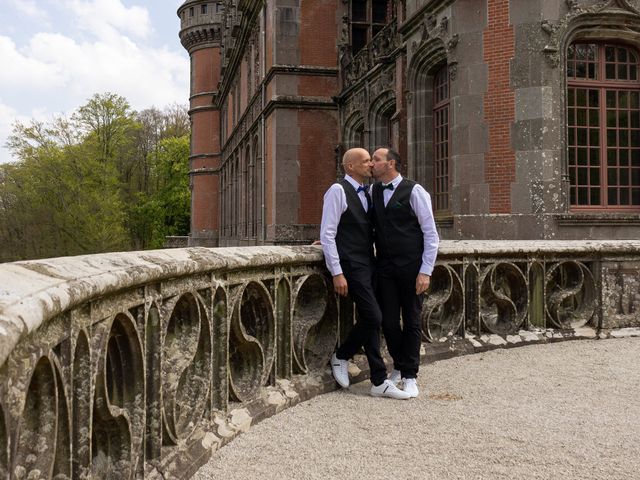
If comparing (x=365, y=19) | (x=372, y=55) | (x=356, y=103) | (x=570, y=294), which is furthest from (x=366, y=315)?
→ (x=365, y=19)

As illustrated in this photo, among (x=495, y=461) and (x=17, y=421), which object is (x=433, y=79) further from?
(x=17, y=421)

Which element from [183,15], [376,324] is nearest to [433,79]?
[376,324]

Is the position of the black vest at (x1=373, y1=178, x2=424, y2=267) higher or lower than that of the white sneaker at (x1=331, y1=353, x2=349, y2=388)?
higher

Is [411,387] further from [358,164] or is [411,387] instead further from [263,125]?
[263,125]

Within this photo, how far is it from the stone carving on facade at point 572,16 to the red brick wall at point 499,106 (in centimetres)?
57

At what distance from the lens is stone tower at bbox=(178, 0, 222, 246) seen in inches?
1849

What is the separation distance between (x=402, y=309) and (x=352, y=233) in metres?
0.70

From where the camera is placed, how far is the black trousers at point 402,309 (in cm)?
501

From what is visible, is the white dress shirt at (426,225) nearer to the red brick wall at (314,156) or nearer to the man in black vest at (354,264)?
the man in black vest at (354,264)

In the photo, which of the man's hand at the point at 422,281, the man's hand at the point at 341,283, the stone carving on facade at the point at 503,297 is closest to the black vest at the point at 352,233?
the man's hand at the point at 341,283

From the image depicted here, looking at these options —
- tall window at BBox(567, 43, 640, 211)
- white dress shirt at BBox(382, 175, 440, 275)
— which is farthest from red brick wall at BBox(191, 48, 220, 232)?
white dress shirt at BBox(382, 175, 440, 275)

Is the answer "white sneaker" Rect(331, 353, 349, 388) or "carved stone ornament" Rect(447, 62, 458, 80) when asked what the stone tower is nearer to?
"carved stone ornament" Rect(447, 62, 458, 80)

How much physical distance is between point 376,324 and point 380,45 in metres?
13.7

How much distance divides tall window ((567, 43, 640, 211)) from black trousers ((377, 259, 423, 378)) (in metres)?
7.32
